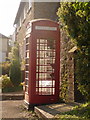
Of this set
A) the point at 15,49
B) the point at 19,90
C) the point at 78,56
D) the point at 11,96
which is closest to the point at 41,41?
the point at 78,56

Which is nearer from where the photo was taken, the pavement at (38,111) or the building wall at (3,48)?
the pavement at (38,111)

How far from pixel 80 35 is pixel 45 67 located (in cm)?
249

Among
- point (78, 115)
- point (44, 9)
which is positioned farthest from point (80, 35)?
point (44, 9)

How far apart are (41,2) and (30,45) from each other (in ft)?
22.2

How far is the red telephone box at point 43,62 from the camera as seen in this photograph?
752 centimetres

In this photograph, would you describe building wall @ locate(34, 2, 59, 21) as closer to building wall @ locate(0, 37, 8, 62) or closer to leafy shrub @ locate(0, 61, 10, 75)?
leafy shrub @ locate(0, 61, 10, 75)

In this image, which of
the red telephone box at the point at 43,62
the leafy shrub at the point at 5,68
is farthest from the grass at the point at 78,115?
the leafy shrub at the point at 5,68

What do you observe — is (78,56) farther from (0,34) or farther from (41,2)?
(0,34)

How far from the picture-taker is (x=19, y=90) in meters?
13.0

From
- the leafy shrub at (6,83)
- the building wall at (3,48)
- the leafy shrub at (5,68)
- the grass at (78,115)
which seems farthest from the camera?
the building wall at (3,48)

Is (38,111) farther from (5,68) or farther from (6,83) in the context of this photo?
(5,68)

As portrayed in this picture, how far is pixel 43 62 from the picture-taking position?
7723 millimetres

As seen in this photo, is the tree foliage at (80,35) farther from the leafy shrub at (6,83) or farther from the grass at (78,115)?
the leafy shrub at (6,83)

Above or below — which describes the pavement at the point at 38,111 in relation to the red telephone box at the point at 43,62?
below
